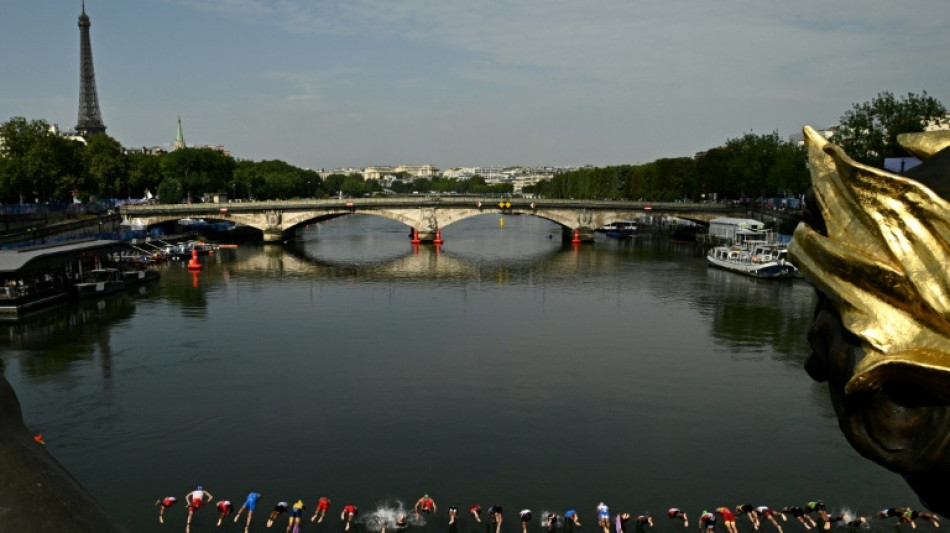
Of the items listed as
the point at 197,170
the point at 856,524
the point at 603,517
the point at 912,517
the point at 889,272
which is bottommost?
the point at 856,524

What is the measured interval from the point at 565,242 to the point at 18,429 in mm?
89465

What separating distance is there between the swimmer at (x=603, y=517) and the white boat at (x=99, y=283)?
41.4 m

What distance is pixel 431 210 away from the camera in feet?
286

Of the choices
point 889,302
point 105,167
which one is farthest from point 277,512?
point 105,167

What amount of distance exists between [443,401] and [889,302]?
23.4 m

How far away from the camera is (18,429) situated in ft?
11.2

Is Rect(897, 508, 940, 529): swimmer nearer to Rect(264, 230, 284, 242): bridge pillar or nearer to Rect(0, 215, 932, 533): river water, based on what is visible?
Rect(0, 215, 932, 533): river water

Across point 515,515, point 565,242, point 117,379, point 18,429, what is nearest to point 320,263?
point 565,242

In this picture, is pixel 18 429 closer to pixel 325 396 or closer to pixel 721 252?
pixel 325 396

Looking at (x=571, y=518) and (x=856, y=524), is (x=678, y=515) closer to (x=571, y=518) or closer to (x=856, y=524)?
(x=571, y=518)

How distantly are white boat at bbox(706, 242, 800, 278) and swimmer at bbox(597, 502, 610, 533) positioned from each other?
40.3 meters

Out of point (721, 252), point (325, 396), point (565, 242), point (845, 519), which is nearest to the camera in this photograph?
point (845, 519)

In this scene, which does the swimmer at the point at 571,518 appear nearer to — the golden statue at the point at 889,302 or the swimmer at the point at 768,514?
the swimmer at the point at 768,514

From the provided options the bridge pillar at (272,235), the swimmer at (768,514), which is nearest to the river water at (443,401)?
the swimmer at (768,514)
